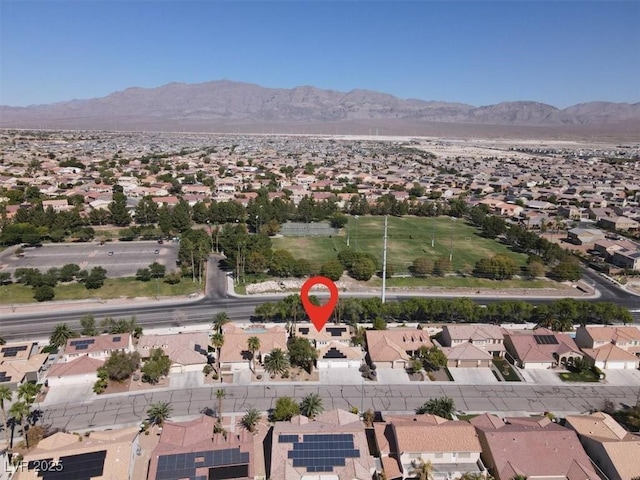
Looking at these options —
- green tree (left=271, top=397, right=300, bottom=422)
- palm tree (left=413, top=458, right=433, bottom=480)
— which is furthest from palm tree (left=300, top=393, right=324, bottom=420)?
palm tree (left=413, top=458, right=433, bottom=480)

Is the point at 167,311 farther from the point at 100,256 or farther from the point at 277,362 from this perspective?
the point at 100,256

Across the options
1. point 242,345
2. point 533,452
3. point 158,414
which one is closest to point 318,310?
point 242,345

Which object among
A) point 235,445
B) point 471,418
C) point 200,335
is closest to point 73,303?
point 200,335

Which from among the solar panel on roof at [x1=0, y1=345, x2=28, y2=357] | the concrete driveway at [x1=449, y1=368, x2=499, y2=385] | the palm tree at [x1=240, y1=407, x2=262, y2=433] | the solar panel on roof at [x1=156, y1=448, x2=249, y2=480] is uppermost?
the solar panel on roof at [x1=156, y1=448, x2=249, y2=480]

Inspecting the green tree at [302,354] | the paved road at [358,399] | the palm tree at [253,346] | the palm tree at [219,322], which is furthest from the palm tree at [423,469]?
the palm tree at [219,322]

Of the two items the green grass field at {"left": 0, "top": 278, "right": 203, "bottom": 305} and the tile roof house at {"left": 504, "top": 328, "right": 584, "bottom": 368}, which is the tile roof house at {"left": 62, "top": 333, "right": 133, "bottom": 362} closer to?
the green grass field at {"left": 0, "top": 278, "right": 203, "bottom": 305}
